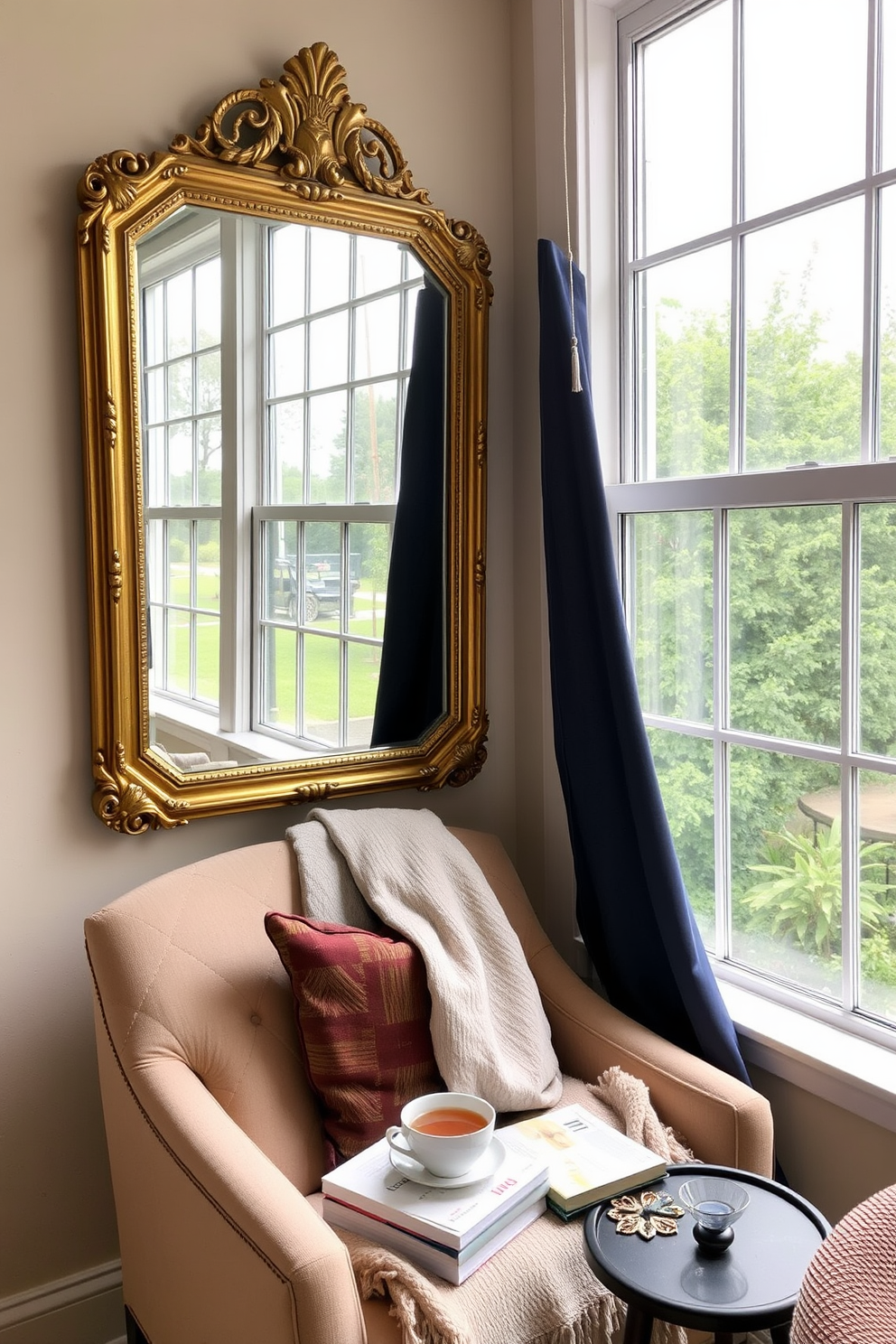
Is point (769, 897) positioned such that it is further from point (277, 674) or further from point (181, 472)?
point (181, 472)

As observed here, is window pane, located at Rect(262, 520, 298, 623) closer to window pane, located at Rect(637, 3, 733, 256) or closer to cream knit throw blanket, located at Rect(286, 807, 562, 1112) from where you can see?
cream knit throw blanket, located at Rect(286, 807, 562, 1112)

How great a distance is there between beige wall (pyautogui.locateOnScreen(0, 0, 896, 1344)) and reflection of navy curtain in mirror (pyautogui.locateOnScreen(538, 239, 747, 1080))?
0.93ft

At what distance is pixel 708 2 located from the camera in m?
1.89

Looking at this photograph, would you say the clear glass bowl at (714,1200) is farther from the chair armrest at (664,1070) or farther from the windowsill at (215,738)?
the windowsill at (215,738)

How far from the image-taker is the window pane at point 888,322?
1591mm

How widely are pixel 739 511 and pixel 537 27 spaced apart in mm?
1115

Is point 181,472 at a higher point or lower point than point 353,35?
lower

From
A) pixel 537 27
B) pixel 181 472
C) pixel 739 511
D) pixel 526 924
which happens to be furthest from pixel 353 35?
pixel 526 924

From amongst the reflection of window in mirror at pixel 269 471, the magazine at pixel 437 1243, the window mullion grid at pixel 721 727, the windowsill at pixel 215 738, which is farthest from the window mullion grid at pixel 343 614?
the magazine at pixel 437 1243

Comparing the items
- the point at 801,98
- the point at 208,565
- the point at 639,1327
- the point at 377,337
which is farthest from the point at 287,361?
the point at 639,1327

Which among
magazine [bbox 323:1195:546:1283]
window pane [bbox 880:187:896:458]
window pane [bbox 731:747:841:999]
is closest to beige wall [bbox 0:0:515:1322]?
magazine [bbox 323:1195:546:1283]

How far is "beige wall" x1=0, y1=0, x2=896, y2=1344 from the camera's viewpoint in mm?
1717

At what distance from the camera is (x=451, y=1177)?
1377mm

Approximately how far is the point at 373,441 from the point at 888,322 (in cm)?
94
